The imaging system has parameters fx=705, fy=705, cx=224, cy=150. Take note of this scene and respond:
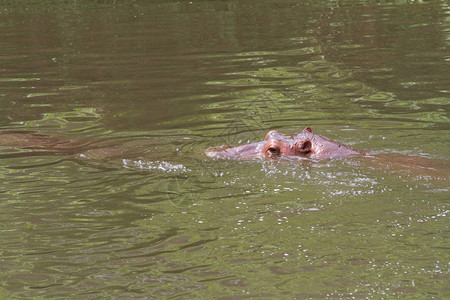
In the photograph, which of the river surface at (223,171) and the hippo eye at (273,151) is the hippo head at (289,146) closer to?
the hippo eye at (273,151)

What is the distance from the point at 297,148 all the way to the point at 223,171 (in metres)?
0.90

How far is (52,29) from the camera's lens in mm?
18172

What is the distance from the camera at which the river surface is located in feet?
17.2

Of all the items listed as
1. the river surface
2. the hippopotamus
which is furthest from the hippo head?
the river surface

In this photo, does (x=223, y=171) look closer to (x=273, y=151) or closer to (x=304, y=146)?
(x=273, y=151)

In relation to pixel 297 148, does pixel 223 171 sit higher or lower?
lower

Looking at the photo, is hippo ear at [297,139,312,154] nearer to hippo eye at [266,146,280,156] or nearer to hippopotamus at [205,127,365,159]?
hippopotamus at [205,127,365,159]

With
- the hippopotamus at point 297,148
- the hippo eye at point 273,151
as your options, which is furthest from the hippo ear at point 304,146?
the hippo eye at point 273,151

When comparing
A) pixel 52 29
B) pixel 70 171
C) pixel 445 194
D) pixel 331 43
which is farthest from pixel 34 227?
pixel 52 29

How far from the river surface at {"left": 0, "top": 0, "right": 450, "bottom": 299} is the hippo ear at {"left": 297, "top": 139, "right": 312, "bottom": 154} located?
0.32m

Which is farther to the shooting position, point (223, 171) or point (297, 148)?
point (297, 148)

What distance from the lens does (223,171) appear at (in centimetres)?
759

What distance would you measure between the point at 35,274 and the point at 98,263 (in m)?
0.48

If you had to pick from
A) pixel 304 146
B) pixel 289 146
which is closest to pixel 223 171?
pixel 289 146
